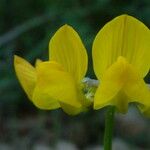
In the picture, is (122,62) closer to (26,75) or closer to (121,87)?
(121,87)

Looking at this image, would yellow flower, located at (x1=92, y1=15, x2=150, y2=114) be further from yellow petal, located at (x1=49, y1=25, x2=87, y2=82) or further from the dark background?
the dark background

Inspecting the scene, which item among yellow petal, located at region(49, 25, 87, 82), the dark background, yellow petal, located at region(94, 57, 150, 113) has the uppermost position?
yellow petal, located at region(49, 25, 87, 82)

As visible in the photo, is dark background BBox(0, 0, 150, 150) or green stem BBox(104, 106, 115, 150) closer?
green stem BBox(104, 106, 115, 150)

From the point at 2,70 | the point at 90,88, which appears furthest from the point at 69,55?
the point at 2,70

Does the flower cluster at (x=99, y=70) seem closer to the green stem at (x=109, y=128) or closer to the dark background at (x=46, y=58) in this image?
the green stem at (x=109, y=128)

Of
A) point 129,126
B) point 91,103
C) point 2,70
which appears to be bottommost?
point 129,126

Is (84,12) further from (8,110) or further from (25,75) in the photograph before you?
(25,75)

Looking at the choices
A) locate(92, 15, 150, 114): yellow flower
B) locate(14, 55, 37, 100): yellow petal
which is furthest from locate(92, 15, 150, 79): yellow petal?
locate(14, 55, 37, 100): yellow petal
